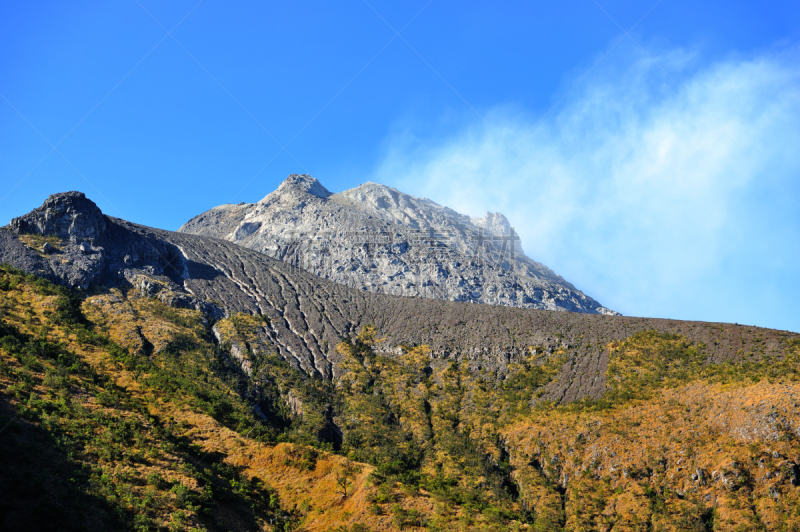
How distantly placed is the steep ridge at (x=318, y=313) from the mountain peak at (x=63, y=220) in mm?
190

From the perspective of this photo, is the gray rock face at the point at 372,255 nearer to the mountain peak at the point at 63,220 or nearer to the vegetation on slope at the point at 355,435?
the mountain peak at the point at 63,220

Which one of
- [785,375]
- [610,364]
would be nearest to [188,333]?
[610,364]

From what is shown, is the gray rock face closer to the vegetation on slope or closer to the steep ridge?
the steep ridge

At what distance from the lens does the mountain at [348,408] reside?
36.2 metres

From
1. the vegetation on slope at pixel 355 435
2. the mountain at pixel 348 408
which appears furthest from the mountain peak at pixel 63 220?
the vegetation on slope at pixel 355 435

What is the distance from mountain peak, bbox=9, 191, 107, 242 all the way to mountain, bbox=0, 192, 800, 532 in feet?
1.55

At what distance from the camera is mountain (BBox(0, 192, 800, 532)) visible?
36.2 m

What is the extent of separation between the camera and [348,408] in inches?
2758

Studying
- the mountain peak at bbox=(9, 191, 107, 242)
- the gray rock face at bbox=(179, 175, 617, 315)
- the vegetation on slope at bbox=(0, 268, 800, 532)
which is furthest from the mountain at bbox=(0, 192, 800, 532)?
the gray rock face at bbox=(179, 175, 617, 315)

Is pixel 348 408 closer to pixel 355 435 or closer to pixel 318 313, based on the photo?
pixel 355 435

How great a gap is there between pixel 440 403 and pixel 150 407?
40695mm

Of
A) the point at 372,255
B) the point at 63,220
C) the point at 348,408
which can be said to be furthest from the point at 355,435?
the point at 372,255

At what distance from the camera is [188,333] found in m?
74.2

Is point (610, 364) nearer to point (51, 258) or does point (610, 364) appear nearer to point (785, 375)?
point (785, 375)
